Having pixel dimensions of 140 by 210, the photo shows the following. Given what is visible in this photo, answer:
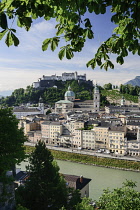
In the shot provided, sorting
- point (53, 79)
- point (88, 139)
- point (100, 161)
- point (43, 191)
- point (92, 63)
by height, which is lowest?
point (100, 161)

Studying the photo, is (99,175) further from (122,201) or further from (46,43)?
(46,43)

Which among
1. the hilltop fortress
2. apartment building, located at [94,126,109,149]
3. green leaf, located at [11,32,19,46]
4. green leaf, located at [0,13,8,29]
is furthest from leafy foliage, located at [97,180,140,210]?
the hilltop fortress

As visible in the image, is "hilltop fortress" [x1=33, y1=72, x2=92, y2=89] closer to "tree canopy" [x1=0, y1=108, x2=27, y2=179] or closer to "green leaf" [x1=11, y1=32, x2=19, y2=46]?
"tree canopy" [x1=0, y1=108, x2=27, y2=179]

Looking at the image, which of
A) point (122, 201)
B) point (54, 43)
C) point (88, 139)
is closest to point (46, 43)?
point (54, 43)

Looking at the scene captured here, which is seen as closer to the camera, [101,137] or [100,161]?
[100,161]

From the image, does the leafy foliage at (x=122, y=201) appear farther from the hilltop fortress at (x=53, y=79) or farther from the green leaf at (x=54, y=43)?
the hilltop fortress at (x=53, y=79)

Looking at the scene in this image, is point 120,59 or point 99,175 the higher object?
point 120,59
